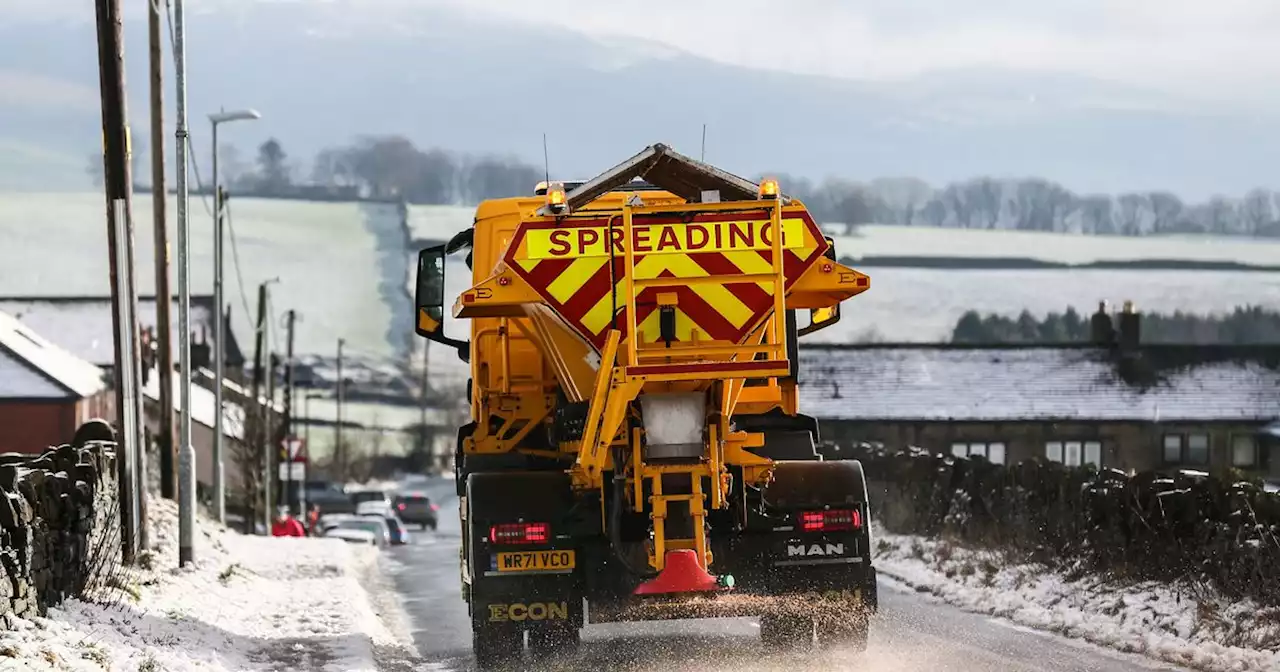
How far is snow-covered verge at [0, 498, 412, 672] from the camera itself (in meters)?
13.9

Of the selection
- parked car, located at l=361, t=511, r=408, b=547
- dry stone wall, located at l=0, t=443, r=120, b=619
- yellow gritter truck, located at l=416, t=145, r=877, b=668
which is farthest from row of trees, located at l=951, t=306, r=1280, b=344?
yellow gritter truck, located at l=416, t=145, r=877, b=668

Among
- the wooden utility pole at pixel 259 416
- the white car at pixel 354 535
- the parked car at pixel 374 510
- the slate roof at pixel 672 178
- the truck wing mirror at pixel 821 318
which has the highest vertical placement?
the slate roof at pixel 672 178

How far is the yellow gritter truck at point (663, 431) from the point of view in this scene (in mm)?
13680

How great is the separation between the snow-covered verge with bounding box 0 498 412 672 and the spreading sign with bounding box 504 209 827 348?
11.9 feet

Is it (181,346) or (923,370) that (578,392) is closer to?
(181,346)

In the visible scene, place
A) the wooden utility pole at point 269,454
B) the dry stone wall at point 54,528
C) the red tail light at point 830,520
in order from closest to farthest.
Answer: the dry stone wall at point 54,528 < the red tail light at point 830,520 < the wooden utility pole at point 269,454

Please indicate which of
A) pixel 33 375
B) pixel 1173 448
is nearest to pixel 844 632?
pixel 33 375

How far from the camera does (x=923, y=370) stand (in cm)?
6675

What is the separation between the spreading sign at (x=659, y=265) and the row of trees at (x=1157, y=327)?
4254 inches

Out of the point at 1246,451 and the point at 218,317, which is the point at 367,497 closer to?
the point at 1246,451

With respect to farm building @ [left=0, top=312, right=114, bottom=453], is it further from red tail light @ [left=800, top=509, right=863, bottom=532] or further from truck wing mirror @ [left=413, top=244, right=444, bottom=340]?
red tail light @ [left=800, top=509, right=863, bottom=532]

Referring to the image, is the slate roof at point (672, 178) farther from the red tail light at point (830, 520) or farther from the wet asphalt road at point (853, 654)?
the wet asphalt road at point (853, 654)

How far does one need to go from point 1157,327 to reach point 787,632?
118294 mm

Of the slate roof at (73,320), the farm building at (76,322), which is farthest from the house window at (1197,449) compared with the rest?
the farm building at (76,322)
